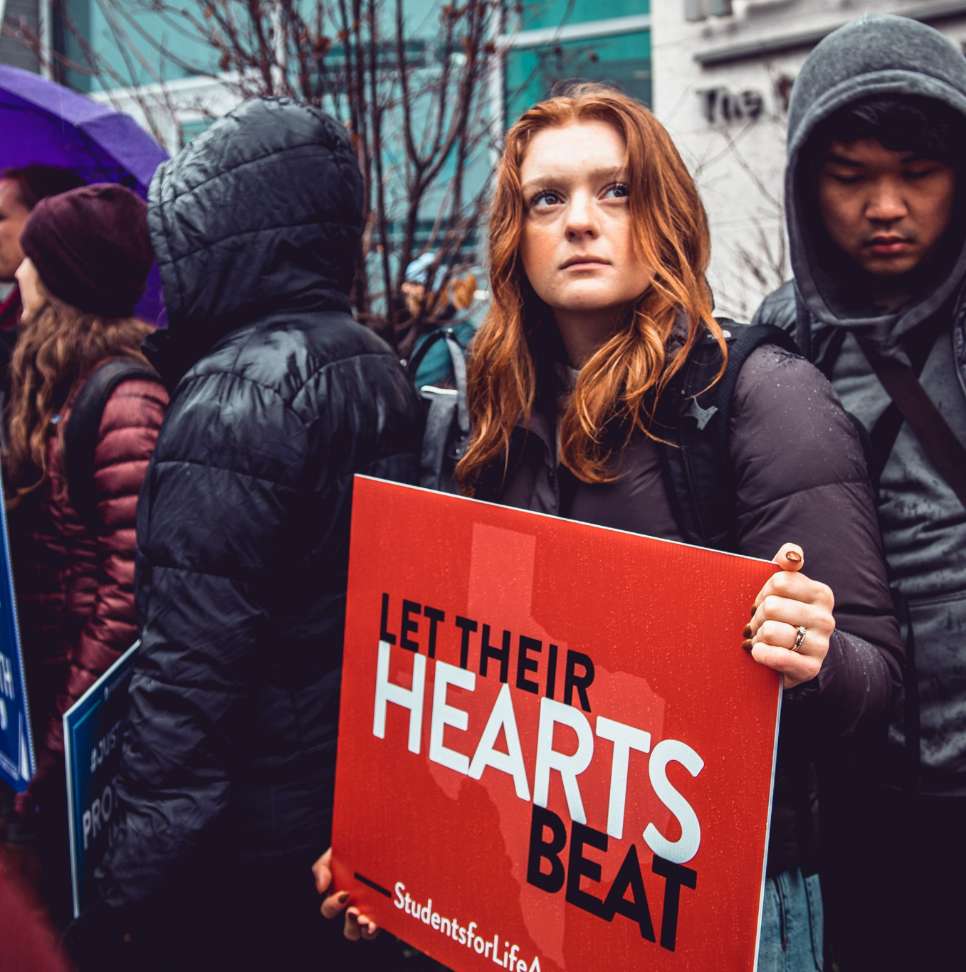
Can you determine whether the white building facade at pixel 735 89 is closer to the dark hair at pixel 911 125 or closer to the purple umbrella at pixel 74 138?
the purple umbrella at pixel 74 138

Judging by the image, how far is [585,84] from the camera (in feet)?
5.69

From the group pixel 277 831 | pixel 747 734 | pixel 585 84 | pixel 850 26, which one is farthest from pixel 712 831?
pixel 850 26

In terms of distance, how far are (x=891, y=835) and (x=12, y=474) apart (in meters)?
2.23

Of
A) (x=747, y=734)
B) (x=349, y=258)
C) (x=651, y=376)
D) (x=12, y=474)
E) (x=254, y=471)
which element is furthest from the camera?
(x=12, y=474)

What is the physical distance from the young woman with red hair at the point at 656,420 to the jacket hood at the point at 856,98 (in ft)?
A: 1.12

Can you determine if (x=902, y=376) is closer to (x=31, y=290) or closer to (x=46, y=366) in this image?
(x=46, y=366)

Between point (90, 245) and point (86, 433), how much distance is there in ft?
1.79

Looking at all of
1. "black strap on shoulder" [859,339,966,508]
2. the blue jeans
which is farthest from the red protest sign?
"black strap on shoulder" [859,339,966,508]

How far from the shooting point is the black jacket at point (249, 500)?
170 cm

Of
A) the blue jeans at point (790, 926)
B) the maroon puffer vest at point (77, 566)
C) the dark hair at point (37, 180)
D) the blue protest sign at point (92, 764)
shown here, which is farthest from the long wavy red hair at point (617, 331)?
the dark hair at point (37, 180)

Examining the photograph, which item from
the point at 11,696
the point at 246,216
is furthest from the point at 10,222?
the point at 246,216

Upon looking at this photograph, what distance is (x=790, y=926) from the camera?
4.86 ft

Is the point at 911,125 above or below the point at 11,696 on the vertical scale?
above

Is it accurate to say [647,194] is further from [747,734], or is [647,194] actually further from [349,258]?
[747,734]
